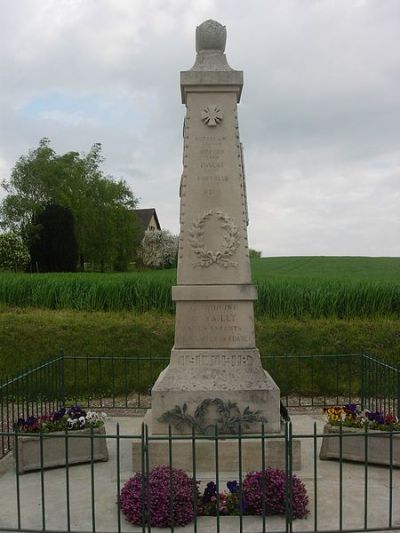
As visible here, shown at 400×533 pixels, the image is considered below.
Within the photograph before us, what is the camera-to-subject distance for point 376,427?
6438mm

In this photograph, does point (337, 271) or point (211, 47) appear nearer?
point (211, 47)

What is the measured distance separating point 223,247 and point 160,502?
8.92 ft

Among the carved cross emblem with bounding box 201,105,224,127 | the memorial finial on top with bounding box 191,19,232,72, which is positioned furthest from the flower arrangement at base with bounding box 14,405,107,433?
the memorial finial on top with bounding box 191,19,232,72

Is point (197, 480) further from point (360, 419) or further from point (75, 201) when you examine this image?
point (75, 201)

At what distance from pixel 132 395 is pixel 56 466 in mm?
4840

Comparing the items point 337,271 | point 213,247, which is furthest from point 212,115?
point 337,271

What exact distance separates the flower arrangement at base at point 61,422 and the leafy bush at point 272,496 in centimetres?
211

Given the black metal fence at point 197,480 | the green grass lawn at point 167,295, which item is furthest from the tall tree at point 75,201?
the black metal fence at point 197,480

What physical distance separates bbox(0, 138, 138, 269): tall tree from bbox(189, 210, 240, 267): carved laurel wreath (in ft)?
119

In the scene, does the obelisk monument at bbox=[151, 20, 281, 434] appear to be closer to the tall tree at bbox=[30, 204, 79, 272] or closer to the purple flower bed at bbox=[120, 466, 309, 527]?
the purple flower bed at bbox=[120, 466, 309, 527]

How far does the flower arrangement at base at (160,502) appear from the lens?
15.8ft

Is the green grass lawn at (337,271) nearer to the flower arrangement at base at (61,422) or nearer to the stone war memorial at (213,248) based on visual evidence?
the stone war memorial at (213,248)

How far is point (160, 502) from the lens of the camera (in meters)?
4.84

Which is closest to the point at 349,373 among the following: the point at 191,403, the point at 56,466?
the point at 191,403
